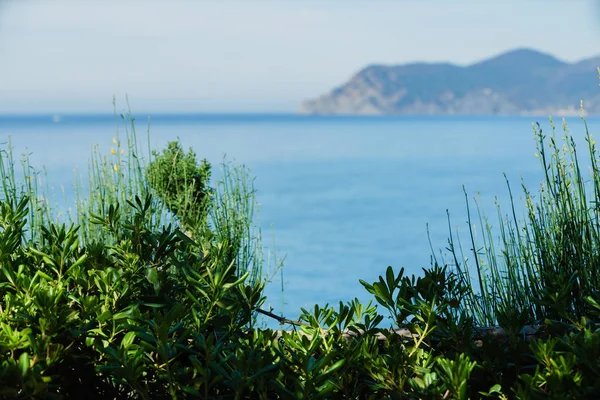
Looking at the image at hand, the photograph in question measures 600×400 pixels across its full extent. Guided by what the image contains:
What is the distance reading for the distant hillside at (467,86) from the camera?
68375 mm

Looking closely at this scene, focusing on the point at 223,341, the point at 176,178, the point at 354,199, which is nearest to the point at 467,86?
the point at 354,199

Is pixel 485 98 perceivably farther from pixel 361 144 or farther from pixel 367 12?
pixel 361 144

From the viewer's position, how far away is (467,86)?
73000mm

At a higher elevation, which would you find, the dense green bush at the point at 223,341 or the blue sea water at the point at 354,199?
the dense green bush at the point at 223,341

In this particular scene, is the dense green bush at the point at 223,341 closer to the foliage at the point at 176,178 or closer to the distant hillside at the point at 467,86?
the foliage at the point at 176,178

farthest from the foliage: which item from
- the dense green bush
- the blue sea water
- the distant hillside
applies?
the distant hillside

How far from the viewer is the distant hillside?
224 feet

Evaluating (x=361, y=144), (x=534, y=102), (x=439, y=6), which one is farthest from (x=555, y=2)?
(x=361, y=144)

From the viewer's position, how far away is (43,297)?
1096mm

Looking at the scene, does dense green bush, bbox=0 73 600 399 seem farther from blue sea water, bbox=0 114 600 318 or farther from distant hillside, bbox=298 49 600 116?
distant hillside, bbox=298 49 600 116

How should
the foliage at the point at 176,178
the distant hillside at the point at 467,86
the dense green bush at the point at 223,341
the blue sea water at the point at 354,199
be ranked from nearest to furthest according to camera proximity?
the dense green bush at the point at 223,341, the foliage at the point at 176,178, the blue sea water at the point at 354,199, the distant hillside at the point at 467,86

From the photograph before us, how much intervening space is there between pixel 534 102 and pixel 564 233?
68.6 metres

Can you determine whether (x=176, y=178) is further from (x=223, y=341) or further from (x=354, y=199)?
(x=354, y=199)

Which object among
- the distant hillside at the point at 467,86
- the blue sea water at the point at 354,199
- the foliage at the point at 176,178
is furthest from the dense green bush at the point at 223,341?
the distant hillside at the point at 467,86
